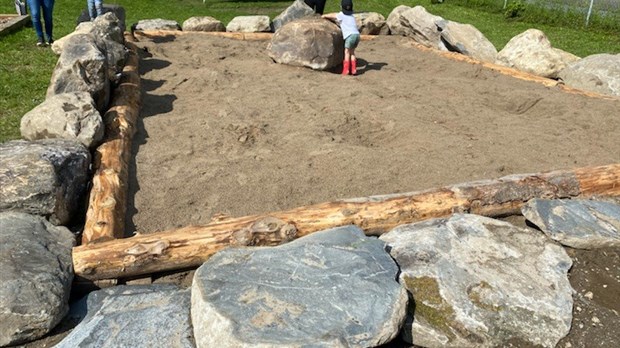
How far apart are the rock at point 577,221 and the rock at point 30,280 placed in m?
3.07

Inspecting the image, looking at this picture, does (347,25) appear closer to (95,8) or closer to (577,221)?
(95,8)

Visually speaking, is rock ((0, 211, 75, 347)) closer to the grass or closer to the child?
the grass

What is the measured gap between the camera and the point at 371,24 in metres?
11.7

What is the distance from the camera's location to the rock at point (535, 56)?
339 inches

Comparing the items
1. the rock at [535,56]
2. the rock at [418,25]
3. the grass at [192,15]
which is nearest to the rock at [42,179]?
the grass at [192,15]

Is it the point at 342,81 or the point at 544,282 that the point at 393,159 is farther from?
the point at 342,81

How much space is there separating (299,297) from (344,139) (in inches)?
126

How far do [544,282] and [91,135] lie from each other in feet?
12.1

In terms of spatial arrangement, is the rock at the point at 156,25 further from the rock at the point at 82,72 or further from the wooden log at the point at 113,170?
the rock at the point at 82,72

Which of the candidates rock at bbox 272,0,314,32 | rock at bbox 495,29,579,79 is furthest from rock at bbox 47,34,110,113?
rock at bbox 495,29,579,79

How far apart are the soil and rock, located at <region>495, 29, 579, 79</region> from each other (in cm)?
69

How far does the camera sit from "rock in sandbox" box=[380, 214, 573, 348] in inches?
118

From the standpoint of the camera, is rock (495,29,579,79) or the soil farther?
rock (495,29,579,79)

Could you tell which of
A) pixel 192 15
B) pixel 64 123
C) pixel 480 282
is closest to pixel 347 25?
pixel 64 123
